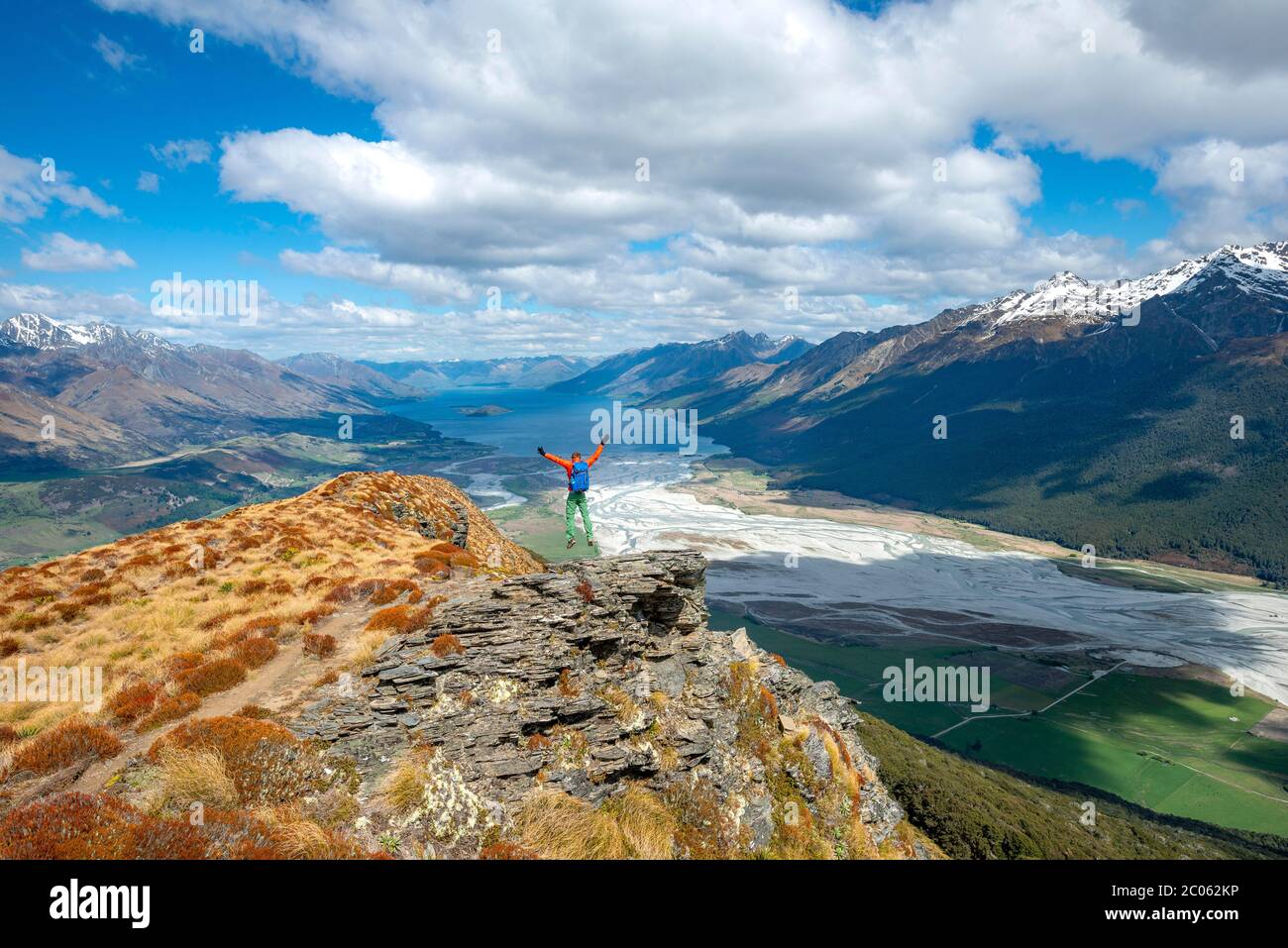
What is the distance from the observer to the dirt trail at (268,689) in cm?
1328

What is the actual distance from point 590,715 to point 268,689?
1020 cm

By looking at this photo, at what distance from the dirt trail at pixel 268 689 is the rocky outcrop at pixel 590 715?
4.88 feet

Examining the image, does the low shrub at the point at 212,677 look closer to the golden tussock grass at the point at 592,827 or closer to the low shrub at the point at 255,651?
the low shrub at the point at 255,651

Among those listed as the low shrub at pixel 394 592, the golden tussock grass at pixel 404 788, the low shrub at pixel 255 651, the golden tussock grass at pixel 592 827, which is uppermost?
the low shrub at pixel 394 592

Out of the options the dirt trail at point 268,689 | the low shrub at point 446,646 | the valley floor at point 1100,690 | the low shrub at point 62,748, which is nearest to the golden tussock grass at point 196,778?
the dirt trail at point 268,689

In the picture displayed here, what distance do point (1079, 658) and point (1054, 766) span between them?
213 ft

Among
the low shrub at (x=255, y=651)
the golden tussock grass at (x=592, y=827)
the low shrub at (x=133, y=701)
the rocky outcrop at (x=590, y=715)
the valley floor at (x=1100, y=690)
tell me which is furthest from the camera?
the valley floor at (x=1100, y=690)

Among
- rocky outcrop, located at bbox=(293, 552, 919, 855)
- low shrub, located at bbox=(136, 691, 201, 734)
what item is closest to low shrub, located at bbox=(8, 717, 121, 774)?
low shrub, located at bbox=(136, 691, 201, 734)

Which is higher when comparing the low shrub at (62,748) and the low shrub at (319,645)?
the low shrub at (319,645)

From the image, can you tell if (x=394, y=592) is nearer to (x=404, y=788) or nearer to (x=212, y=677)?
Result: (x=212, y=677)

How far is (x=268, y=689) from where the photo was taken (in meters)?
17.5

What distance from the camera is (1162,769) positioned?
121m
